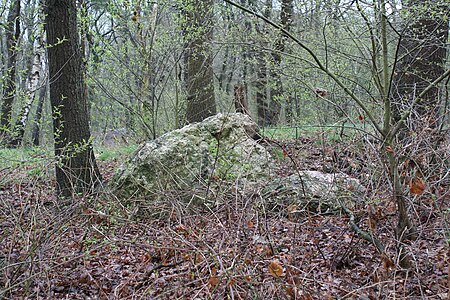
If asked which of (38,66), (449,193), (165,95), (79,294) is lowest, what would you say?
(79,294)

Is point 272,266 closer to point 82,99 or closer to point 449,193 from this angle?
point 449,193

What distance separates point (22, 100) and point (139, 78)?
3675 mm

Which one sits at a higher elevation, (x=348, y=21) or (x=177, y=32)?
(x=177, y=32)

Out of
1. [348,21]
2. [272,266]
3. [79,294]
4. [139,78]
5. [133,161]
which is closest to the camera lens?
[272,266]

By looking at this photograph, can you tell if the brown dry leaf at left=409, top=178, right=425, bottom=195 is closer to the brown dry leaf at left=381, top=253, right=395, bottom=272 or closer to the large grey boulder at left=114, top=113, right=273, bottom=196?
the brown dry leaf at left=381, top=253, right=395, bottom=272

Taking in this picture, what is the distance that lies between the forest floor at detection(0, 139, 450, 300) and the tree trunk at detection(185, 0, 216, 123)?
5.60 m

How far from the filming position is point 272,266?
2.65 meters

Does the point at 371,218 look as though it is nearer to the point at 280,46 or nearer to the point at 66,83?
the point at 66,83

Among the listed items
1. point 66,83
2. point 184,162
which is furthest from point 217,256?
point 66,83

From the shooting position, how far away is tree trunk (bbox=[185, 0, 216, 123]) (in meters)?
9.25

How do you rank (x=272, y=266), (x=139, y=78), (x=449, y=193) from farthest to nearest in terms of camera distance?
(x=139, y=78), (x=449, y=193), (x=272, y=266)

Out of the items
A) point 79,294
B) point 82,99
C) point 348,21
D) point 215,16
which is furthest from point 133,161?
point 215,16

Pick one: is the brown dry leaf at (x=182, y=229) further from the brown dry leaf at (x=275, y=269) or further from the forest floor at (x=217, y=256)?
the brown dry leaf at (x=275, y=269)

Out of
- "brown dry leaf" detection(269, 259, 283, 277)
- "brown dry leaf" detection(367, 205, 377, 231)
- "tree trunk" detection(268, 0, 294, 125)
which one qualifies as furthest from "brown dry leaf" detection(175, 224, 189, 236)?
"tree trunk" detection(268, 0, 294, 125)
